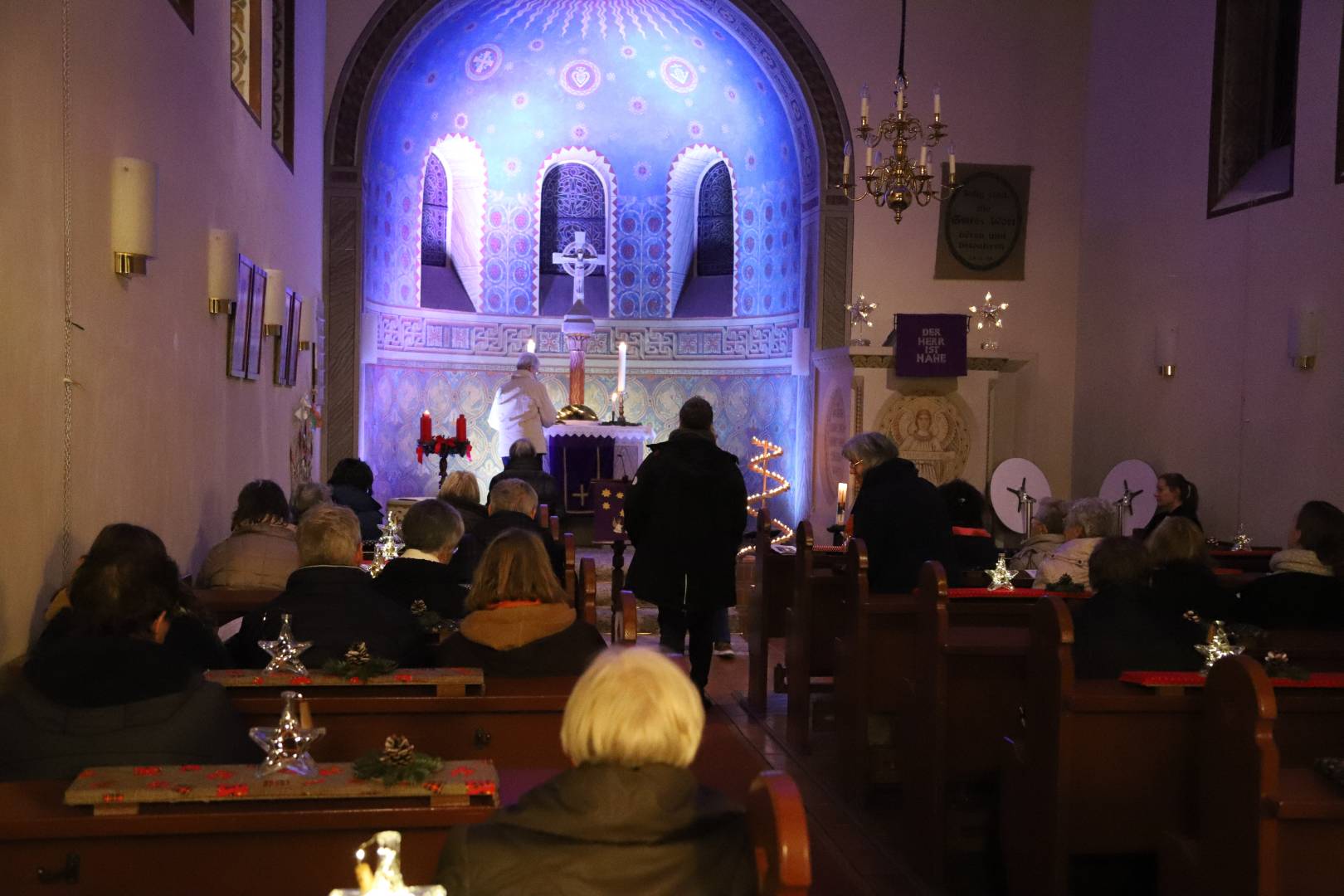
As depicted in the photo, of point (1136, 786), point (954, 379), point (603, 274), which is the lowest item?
point (1136, 786)

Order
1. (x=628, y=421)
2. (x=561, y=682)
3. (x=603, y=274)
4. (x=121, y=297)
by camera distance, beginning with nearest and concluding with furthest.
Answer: (x=561, y=682)
(x=121, y=297)
(x=628, y=421)
(x=603, y=274)

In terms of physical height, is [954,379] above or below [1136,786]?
above

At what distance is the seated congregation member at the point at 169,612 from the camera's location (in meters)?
3.16

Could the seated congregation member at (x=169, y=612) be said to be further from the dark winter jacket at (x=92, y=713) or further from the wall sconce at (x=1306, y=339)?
the wall sconce at (x=1306, y=339)

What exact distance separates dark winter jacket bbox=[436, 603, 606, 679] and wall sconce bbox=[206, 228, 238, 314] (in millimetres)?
3493

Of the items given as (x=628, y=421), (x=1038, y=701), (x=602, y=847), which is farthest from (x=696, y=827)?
(x=628, y=421)

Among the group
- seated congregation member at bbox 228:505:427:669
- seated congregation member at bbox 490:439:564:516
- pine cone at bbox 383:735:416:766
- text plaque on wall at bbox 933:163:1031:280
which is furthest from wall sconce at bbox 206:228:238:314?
text plaque on wall at bbox 933:163:1031:280

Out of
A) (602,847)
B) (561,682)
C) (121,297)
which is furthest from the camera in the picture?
(121,297)

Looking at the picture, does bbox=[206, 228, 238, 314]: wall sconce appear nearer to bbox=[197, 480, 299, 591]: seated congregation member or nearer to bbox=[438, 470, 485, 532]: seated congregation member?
bbox=[197, 480, 299, 591]: seated congregation member

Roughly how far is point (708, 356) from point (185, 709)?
12.5 metres

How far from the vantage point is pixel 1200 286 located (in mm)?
10852

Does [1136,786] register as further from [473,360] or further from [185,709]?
[473,360]

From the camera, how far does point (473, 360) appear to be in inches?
580

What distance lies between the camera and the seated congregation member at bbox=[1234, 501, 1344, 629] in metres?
5.50
